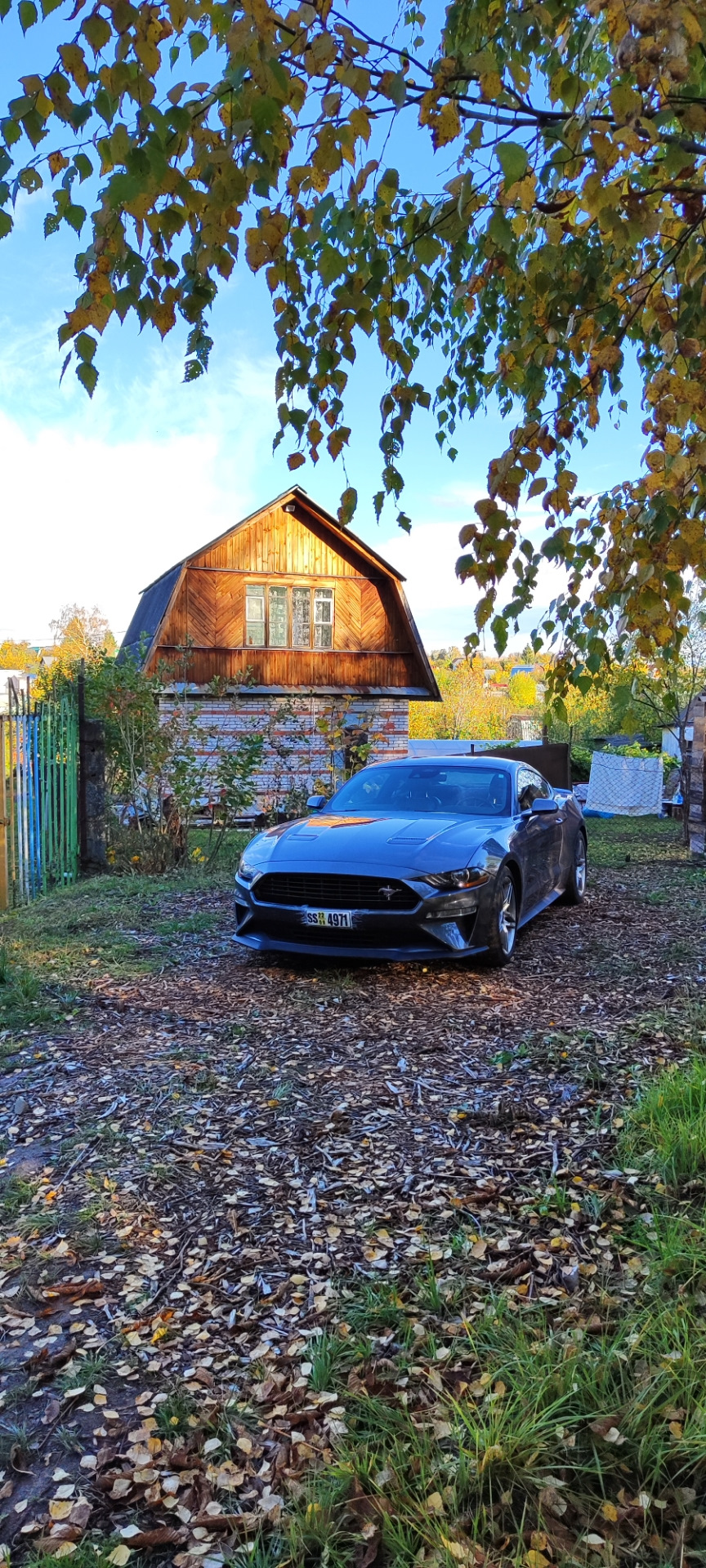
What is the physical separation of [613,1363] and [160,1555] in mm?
1041

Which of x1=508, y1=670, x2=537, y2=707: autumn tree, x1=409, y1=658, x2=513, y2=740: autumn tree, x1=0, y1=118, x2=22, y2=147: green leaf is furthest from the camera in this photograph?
x1=508, y1=670, x2=537, y2=707: autumn tree

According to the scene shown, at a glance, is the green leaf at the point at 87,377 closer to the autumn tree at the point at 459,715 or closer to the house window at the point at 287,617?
the house window at the point at 287,617

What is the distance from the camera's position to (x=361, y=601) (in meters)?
23.0

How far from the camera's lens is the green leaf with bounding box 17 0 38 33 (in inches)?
88.9

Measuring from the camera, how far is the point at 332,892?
5.61m

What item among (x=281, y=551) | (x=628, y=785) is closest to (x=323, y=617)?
(x=281, y=551)

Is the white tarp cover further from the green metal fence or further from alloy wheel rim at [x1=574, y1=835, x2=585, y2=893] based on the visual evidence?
the green metal fence

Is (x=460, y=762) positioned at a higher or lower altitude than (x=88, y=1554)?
higher

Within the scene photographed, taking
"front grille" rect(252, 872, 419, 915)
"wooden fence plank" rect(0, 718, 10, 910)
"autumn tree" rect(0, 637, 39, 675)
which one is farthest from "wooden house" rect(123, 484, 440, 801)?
"autumn tree" rect(0, 637, 39, 675)

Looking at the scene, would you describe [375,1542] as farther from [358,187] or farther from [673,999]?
[673,999]

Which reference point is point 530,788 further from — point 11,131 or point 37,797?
point 11,131

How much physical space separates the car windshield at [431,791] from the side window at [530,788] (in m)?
0.13

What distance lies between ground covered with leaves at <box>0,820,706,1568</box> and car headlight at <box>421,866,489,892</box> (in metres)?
0.66

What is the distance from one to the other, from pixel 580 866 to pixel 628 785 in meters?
10.6
